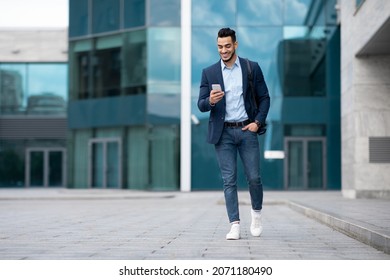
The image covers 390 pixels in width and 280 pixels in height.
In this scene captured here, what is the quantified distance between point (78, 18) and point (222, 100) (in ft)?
78.5

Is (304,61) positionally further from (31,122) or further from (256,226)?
(256,226)

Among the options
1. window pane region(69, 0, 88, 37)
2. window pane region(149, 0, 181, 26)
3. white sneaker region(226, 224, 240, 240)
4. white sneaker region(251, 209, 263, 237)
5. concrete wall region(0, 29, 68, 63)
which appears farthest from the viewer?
concrete wall region(0, 29, 68, 63)

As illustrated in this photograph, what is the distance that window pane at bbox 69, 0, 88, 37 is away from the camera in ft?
96.0

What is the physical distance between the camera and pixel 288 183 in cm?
2620

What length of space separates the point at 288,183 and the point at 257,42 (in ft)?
18.3

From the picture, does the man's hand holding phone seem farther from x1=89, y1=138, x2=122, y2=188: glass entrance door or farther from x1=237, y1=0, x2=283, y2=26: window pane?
x1=89, y1=138, x2=122, y2=188: glass entrance door

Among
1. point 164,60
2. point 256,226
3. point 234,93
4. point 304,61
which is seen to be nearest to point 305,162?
point 304,61

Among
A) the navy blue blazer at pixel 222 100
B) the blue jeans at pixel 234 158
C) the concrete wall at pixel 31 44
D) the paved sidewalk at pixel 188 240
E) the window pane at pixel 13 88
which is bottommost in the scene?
the paved sidewalk at pixel 188 240

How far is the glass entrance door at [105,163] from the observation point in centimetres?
2802

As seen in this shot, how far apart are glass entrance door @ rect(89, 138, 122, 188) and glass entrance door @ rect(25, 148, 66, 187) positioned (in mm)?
5403

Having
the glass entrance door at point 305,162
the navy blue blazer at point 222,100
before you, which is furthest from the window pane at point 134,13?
the navy blue blazer at point 222,100

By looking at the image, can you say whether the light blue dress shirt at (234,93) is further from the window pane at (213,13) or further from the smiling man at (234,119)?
the window pane at (213,13)

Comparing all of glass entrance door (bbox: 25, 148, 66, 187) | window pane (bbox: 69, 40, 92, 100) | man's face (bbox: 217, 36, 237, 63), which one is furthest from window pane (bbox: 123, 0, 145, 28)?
man's face (bbox: 217, 36, 237, 63)

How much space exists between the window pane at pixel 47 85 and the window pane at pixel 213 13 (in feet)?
32.0
